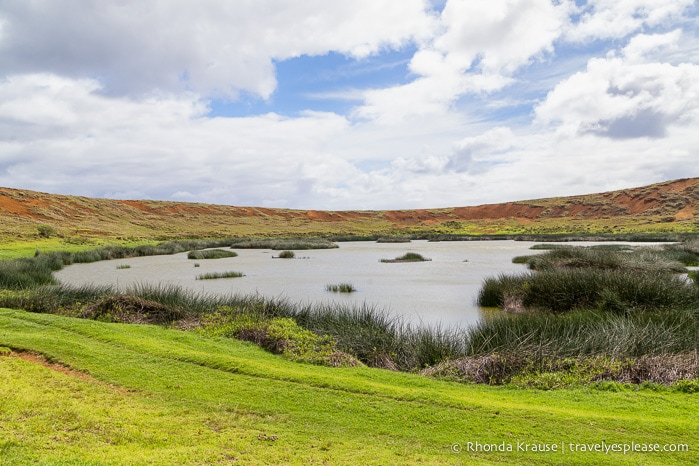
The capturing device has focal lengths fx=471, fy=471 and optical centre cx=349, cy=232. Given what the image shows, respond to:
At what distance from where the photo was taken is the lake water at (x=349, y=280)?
48.5 ft

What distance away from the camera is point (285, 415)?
5566mm

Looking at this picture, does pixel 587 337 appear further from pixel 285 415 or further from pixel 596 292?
pixel 285 415

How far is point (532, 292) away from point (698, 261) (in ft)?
56.3

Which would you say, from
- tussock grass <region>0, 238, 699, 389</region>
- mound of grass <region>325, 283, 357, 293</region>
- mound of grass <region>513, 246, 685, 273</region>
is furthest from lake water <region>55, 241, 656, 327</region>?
mound of grass <region>513, 246, 685, 273</region>

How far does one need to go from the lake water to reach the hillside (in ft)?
68.5

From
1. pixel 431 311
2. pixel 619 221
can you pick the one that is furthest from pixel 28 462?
pixel 619 221

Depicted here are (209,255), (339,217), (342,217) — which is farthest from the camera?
(342,217)

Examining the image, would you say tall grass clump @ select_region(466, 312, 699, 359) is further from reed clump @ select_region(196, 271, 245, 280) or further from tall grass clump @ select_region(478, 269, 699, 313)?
reed clump @ select_region(196, 271, 245, 280)

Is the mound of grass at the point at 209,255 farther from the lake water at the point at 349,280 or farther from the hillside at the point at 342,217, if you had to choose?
the hillside at the point at 342,217

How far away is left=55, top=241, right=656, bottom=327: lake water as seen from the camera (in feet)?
48.5

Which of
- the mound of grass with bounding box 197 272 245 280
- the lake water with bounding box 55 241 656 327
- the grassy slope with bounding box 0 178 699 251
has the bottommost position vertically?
the lake water with bounding box 55 241 656 327

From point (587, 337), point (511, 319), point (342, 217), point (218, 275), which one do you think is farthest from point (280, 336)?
point (342, 217)

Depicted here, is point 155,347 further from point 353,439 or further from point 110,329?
point 353,439

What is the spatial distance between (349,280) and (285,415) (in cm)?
1631
